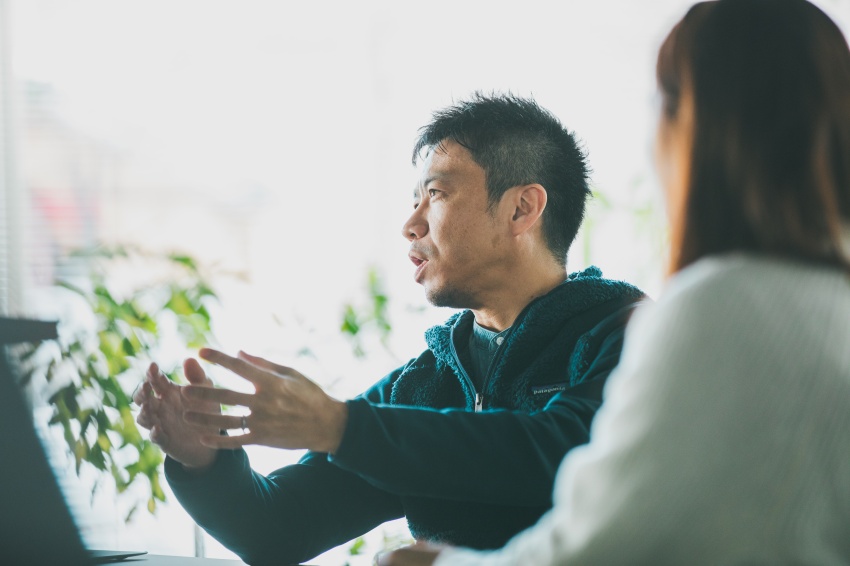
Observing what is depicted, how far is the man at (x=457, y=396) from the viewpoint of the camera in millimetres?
1139

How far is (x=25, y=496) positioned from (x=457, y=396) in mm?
847

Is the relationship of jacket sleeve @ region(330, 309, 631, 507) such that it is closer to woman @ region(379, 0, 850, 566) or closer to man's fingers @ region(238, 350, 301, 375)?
man's fingers @ region(238, 350, 301, 375)

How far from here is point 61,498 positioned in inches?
37.0

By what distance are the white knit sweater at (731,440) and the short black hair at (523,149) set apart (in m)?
1.00

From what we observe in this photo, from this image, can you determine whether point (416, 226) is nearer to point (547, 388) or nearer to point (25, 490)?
point (547, 388)

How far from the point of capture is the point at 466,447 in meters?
1.21

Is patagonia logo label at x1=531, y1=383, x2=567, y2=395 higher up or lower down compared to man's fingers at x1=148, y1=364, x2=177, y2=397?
lower down

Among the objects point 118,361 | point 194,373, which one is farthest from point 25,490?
point 118,361

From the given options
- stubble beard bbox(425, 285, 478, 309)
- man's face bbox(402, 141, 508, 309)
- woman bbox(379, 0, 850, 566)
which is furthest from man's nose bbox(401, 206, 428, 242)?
woman bbox(379, 0, 850, 566)

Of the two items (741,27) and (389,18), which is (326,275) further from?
(741,27)

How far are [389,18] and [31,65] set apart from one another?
113cm

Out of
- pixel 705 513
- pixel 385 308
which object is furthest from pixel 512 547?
pixel 385 308

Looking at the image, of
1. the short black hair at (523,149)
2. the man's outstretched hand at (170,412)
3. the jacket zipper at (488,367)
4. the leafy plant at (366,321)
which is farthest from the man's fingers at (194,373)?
the leafy plant at (366,321)

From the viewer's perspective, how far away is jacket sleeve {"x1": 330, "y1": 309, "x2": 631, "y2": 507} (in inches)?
44.9
